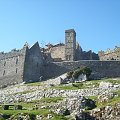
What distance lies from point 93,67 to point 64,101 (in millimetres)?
33190

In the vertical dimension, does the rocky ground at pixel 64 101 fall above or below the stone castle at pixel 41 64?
below

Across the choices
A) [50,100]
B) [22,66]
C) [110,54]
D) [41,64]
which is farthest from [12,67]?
[50,100]

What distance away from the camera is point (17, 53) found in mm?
103250

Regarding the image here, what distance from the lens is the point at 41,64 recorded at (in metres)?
103

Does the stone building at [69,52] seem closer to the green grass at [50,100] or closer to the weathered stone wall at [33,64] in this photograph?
the weathered stone wall at [33,64]

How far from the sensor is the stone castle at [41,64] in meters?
96.9

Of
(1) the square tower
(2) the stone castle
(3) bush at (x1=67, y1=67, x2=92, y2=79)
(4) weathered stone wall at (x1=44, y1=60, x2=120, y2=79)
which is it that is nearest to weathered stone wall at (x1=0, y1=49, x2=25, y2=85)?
(2) the stone castle

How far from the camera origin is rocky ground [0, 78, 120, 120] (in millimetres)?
59422

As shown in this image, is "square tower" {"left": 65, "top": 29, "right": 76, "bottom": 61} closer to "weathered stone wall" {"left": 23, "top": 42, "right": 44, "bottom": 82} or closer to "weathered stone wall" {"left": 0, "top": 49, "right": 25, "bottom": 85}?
"weathered stone wall" {"left": 23, "top": 42, "right": 44, "bottom": 82}

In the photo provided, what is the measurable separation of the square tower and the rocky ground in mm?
16880

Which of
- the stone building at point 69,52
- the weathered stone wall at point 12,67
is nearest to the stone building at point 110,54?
the stone building at point 69,52

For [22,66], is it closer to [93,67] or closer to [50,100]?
[93,67]

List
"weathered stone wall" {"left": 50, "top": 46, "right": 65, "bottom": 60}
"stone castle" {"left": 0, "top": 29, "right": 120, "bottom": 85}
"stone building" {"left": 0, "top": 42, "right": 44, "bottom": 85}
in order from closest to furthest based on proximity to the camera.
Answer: "stone castle" {"left": 0, "top": 29, "right": 120, "bottom": 85}, "stone building" {"left": 0, "top": 42, "right": 44, "bottom": 85}, "weathered stone wall" {"left": 50, "top": 46, "right": 65, "bottom": 60}

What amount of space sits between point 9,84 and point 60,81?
589 inches
